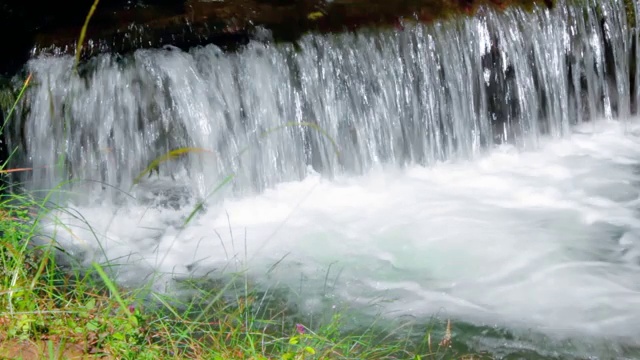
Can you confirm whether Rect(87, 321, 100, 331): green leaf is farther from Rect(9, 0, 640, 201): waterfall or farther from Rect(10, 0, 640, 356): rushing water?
Rect(9, 0, 640, 201): waterfall

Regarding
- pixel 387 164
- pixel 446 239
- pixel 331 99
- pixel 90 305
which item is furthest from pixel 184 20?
pixel 90 305

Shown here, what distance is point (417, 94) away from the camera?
5184 mm

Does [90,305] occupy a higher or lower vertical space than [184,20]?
lower

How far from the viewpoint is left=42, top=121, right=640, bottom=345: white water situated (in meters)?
3.51

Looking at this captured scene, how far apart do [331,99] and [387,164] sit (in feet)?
1.94

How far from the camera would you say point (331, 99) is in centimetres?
497

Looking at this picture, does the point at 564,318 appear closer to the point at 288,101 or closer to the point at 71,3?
the point at 288,101

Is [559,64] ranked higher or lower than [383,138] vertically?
higher

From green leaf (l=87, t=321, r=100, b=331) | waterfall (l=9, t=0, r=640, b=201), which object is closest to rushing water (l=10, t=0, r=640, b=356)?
waterfall (l=9, t=0, r=640, b=201)

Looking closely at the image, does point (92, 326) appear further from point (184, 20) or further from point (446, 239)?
point (184, 20)

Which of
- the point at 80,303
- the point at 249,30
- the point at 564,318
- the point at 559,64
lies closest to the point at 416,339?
the point at 564,318

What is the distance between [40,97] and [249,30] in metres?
1.36

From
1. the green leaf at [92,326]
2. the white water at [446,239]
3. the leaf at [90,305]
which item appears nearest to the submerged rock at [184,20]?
the white water at [446,239]

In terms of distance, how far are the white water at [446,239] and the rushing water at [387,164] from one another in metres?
0.01
